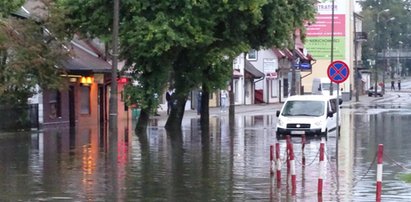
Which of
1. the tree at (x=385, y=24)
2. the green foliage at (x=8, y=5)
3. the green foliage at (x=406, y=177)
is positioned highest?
the tree at (x=385, y=24)

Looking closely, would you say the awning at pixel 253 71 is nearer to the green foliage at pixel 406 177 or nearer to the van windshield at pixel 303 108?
the van windshield at pixel 303 108

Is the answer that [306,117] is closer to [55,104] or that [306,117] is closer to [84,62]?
[84,62]

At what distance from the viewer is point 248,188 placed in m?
18.4

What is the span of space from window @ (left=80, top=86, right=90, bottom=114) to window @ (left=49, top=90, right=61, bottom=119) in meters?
2.73

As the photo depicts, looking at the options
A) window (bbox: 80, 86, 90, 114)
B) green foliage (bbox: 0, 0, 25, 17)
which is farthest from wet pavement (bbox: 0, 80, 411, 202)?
window (bbox: 80, 86, 90, 114)

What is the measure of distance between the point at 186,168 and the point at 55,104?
955 inches

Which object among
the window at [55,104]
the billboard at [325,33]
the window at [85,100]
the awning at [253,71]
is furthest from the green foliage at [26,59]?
the awning at [253,71]

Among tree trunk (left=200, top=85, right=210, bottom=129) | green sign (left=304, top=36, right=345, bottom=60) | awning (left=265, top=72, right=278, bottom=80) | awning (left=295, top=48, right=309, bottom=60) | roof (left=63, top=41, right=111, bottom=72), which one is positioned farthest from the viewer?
awning (left=295, top=48, right=309, bottom=60)

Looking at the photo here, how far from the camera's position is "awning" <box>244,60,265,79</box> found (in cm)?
8324

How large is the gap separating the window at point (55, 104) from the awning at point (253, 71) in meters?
37.3

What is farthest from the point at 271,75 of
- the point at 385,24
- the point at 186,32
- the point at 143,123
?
the point at 385,24

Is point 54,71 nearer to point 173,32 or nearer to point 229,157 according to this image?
point 173,32

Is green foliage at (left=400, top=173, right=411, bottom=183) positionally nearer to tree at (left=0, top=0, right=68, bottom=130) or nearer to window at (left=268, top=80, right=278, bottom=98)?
tree at (left=0, top=0, right=68, bottom=130)

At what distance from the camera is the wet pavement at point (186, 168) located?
17422 mm
